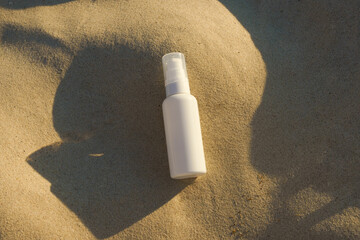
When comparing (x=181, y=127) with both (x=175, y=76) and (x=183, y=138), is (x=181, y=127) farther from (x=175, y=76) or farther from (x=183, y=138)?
(x=175, y=76)

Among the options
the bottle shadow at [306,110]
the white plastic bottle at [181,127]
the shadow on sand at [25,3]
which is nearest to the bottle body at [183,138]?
the white plastic bottle at [181,127]

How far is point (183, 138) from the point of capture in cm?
132

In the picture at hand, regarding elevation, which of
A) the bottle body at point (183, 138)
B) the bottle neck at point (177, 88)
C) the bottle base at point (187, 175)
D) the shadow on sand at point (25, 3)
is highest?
the shadow on sand at point (25, 3)

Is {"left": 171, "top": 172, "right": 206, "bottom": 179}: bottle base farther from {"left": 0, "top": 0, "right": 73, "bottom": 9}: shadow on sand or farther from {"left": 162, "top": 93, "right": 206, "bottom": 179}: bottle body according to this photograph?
{"left": 0, "top": 0, "right": 73, "bottom": 9}: shadow on sand

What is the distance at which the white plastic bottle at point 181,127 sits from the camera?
131 centimetres

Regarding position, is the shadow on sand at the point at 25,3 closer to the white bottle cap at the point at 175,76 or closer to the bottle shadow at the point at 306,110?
the white bottle cap at the point at 175,76

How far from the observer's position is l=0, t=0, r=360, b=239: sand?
4.48 feet

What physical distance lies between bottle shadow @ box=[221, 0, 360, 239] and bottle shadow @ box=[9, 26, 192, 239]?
0.43m

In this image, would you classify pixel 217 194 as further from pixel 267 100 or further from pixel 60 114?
pixel 60 114

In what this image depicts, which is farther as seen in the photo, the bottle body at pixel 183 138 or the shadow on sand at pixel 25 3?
the shadow on sand at pixel 25 3

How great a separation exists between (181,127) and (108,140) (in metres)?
0.34

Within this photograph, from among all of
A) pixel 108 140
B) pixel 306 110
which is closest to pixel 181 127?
pixel 108 140

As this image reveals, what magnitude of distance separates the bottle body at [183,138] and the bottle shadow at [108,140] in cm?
12

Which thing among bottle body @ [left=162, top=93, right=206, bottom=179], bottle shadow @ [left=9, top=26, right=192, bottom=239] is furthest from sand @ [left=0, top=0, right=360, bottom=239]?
bottle body @ [left=162, top=93, right=206, bottom=179]
